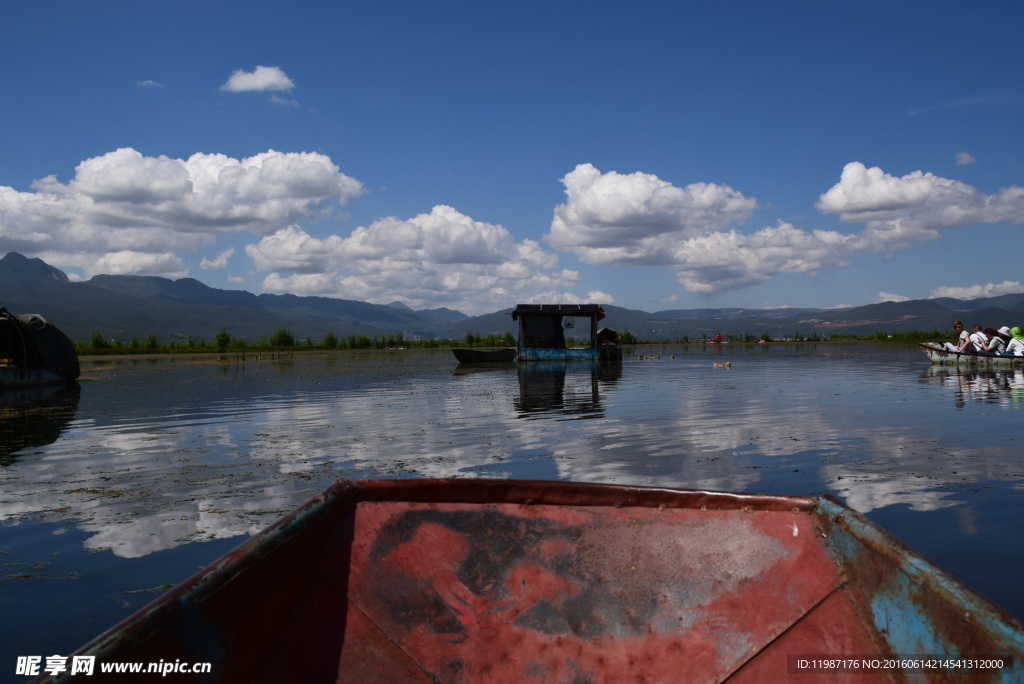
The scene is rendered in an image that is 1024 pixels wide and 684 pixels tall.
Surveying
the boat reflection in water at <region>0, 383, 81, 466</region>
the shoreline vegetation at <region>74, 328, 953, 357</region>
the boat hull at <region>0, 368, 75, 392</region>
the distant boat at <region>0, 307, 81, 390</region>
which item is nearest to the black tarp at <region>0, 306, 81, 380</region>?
the distant boat at <region>0, 307, 81, 390</region>

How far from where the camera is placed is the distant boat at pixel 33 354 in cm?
2403

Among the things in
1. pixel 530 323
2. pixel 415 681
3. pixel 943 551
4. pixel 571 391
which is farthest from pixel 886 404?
pixel 530 323

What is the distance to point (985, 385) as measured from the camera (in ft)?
66.0

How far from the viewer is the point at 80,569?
5086 mm

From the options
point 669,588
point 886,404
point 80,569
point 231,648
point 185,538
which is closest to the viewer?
point 231,648

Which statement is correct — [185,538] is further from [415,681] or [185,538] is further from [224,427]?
[224,427]

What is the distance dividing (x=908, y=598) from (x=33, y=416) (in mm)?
19315

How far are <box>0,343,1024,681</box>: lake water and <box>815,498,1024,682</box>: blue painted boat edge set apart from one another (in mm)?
2123

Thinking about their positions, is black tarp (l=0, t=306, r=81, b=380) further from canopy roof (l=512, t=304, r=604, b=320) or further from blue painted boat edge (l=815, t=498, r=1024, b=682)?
blue painted boat edge (l=815, t=498, r=1024, b=682)

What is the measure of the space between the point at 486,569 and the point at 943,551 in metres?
4.17

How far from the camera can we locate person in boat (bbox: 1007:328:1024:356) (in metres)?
26.4

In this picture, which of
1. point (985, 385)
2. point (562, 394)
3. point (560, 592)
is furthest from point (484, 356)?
point (560, 592)

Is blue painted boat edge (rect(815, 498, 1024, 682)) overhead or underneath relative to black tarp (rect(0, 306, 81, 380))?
underneath

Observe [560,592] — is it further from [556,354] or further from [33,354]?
[556,354]
